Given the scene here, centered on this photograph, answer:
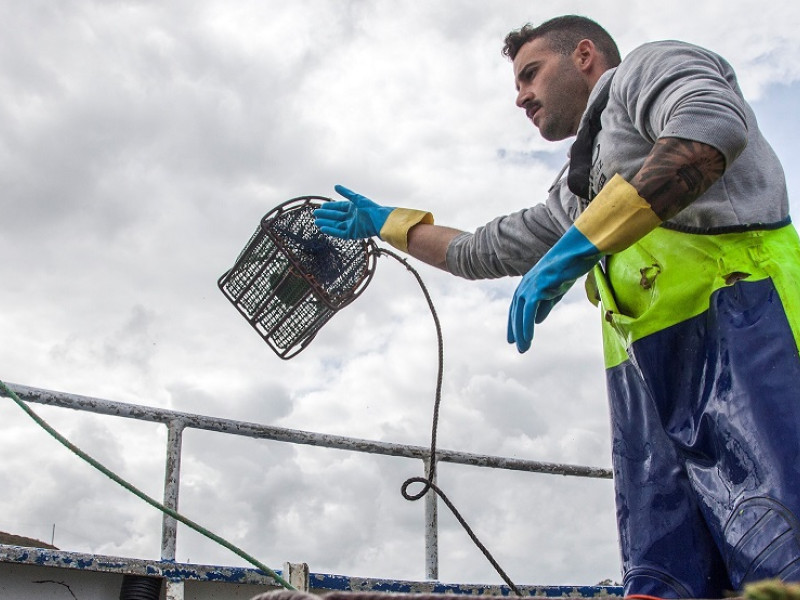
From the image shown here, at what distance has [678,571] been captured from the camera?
6.82ft

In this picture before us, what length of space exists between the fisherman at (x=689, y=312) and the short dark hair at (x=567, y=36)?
42 centimetres

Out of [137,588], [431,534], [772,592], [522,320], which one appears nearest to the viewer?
[772,592]

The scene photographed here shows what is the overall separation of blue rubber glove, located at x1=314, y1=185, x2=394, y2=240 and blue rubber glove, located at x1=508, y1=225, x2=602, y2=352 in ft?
3.82

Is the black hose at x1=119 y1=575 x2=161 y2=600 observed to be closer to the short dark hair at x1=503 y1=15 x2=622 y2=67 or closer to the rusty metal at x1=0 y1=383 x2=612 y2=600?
the rusty metal at x1=0 y1=383 x2=612 y2=600

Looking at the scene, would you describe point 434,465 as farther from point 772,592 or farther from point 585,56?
point 772,592

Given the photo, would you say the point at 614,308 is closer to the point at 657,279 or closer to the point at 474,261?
the point at 657,279

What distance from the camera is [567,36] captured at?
2748 millimetres

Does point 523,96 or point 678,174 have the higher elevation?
point 523,96

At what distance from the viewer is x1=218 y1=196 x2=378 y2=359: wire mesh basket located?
339 centimetres

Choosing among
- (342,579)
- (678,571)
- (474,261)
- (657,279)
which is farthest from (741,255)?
(342,579)

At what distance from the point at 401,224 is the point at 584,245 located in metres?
1.21

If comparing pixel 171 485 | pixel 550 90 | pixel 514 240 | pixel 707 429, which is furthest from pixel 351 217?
pixel 707 429

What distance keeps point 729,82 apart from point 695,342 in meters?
0.68

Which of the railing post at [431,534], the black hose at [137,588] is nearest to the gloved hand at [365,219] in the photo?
the railing post at [431,534]
